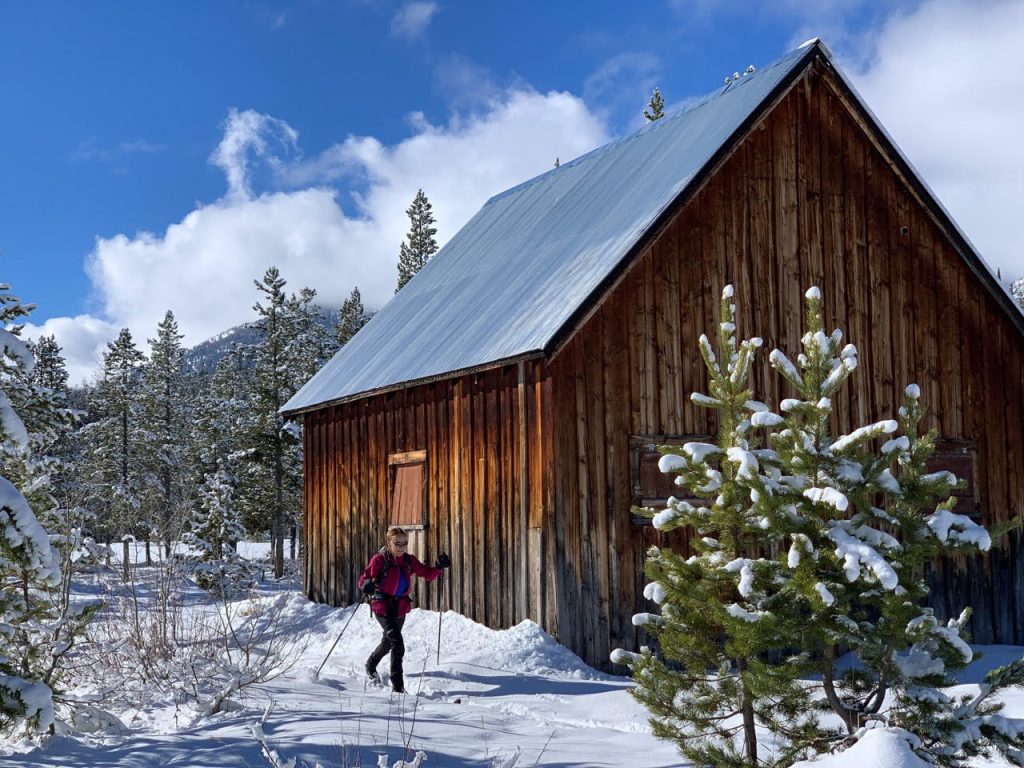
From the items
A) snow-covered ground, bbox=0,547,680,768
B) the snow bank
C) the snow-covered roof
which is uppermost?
the snow-covered roof

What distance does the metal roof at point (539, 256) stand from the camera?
14.2 meters

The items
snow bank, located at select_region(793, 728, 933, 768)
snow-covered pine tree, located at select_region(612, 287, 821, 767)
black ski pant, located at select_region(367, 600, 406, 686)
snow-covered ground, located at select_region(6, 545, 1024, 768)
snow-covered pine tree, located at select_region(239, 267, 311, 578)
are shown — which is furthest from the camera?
snow-covered pine tree, located at select_region(239, 267, 311, 578)

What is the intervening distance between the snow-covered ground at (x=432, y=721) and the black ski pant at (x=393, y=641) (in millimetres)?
239

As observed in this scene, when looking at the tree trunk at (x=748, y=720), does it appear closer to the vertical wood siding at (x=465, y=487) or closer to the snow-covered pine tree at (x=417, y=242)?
the vertical wood siding at (x=465, y=487)

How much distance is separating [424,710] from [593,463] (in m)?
4.50

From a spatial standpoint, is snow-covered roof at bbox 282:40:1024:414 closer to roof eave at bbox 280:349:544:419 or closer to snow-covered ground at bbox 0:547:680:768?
roof eave at bbox 280:349:544:419

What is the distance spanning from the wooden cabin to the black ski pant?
7.63 feet

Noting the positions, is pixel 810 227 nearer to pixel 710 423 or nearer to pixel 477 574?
pixel 710 423

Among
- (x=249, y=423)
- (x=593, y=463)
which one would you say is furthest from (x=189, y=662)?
(x=249, y=423)

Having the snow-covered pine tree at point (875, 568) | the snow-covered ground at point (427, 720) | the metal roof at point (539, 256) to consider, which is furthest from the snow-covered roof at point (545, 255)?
the snow-covered pine tree at point (875, 568)

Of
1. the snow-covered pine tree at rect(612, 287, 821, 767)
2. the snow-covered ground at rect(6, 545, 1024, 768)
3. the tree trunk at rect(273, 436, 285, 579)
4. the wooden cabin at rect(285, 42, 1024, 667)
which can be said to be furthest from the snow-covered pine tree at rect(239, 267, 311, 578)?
the snow-covered pine tree at rect(612, 287, 821, 767)

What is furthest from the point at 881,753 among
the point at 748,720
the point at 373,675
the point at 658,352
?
the point at 658,352

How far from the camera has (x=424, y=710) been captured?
33.5ft

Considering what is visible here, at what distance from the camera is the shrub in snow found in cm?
675
